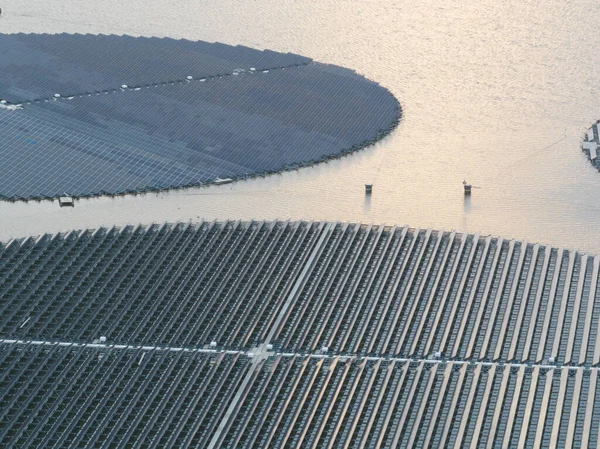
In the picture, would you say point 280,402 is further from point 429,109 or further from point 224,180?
point 429,109

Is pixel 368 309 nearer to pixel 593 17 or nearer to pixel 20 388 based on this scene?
pixel 20 388

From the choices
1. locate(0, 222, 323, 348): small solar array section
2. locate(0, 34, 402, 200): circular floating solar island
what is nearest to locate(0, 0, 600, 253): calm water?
locate(0, 34, 402, 200): circular floating solar island

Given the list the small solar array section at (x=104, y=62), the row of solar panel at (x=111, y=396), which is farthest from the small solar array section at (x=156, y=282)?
the small solar array section at (x=104, y=62)

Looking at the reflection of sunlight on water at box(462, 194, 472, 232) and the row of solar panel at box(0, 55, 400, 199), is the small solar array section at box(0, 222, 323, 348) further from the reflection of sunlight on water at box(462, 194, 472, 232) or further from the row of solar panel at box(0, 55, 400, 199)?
the reflection of sunlight on water at box(462, 194, 472, 232)

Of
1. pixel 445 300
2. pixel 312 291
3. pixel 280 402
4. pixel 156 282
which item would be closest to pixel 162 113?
pixel 156 282

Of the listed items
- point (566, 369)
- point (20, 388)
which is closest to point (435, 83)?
point (566, 369)
